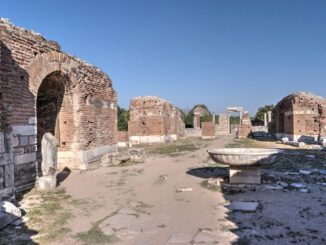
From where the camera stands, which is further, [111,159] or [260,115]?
[260,115]

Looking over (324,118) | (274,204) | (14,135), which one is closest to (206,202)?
(274,204)

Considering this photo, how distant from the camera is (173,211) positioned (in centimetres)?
670

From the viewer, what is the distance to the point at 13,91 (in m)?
8.38

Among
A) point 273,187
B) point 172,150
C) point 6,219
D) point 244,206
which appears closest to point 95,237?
point 6,219

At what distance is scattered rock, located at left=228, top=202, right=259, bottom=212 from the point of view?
21.5 ft

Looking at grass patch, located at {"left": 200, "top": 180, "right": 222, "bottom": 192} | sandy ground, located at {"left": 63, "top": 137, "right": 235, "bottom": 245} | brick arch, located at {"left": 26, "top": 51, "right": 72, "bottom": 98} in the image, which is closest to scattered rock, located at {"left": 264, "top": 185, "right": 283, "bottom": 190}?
grass patch, located at {"left": 200, "top": 180, "right": 222, "bottom": 192}

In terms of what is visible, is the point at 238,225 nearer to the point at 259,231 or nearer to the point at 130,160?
the point at 259,231

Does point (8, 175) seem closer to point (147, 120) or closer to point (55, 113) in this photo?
point (55, 113)

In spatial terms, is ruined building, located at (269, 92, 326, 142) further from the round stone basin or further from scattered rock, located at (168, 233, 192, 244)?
scattered rock, located at (168, 233, 192, 244)

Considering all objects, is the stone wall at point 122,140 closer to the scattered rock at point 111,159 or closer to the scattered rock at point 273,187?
the scattered rock at point 111,159

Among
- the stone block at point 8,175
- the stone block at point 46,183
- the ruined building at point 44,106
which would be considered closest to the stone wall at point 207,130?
the ruined building at point 44,106

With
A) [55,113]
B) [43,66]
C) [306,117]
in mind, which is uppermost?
[43,66]

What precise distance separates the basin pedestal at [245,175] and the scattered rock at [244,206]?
182 cm

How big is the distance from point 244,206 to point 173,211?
1344mm
